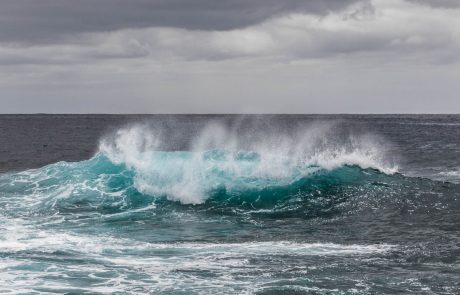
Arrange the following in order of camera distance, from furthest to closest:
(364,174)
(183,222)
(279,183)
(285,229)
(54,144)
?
(54,144) → (364,174) → (279,183) → (183,222) → (285,229)

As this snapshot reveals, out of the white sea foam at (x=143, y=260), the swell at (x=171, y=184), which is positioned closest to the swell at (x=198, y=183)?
the swell at (x=171, y=184)

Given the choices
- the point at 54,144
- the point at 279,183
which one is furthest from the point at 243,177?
the point at 54,144

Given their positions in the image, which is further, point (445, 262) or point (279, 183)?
point (279, 183)

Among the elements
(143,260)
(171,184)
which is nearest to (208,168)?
(171,184)

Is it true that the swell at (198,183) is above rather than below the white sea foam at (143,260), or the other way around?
above

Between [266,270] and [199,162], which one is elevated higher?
[199,162]

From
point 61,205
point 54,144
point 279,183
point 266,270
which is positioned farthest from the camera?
point 54,144

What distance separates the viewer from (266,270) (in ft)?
64.5

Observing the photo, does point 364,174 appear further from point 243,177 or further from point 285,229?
point 285,229

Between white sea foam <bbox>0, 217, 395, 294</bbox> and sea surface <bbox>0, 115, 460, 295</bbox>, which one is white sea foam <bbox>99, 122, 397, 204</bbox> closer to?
sea surface <bbox>0, 115, 460, 295</bbox>

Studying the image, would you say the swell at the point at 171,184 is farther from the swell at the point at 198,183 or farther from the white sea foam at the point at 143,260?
the white sea foam at the point at 143,260

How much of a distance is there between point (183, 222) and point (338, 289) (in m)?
12.2

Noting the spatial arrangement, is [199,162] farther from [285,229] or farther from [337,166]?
[285,229]

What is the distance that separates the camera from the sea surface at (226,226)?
1875cm
